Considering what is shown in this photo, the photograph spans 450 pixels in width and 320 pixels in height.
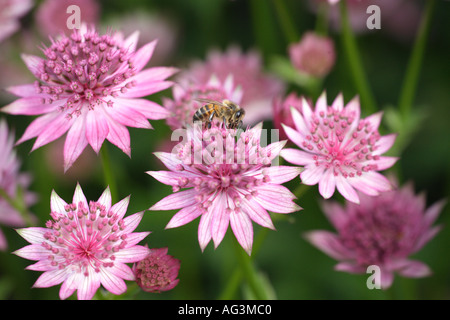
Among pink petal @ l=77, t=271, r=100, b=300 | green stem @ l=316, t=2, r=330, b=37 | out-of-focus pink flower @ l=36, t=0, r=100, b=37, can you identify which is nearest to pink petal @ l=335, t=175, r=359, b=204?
pink petal @ l=77, t=271, r=100, b=300

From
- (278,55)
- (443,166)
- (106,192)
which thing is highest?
(278,55)

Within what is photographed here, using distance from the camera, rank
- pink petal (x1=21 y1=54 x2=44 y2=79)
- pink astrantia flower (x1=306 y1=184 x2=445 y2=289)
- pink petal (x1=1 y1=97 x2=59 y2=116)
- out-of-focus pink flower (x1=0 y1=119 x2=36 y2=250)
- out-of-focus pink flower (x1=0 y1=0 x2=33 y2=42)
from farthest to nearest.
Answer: out-of-focus pink flower (x1=0 y1=0 x2=33 y2=42), out-of-focus pink flower (x1=0 y1=119 x2=36 y2=250), pink astrantia flower (x1=306 y1=184 x2=445 y2=289), pink petal (x1=21 y1=54 x2=44 y2=79), pink petal (x1=1 y1=97 x2=59 y2=116)

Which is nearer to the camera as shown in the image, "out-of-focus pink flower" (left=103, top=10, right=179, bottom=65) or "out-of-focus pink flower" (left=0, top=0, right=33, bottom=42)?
"out-of-focus pink flower" (left=0, top=0, right=33, bottom=42)

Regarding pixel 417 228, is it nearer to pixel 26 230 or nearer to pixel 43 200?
pixel 26 230

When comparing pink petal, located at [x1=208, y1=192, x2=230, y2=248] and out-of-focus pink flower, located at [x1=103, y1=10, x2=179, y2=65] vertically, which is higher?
out-of-focus pink flower, located at [x1=103, y1=10, x2=179, y2=65]

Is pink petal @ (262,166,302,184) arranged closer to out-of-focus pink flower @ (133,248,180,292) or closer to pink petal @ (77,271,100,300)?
out-of-focus pink flower @ (133,248,180,292)

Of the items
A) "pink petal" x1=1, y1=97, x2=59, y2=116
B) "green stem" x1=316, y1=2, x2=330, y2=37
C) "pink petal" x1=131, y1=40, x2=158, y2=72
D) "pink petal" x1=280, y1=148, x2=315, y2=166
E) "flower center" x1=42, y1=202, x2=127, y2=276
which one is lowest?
"flower center" x1=42, y1=202, x2=127, y2=276

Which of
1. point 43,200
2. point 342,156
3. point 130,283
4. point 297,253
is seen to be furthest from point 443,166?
point 43,200

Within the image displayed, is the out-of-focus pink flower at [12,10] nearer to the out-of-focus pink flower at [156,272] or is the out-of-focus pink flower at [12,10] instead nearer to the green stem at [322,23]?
the green stem at [322,23]
